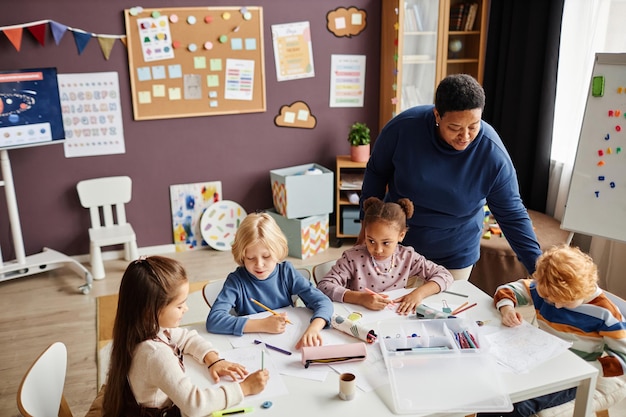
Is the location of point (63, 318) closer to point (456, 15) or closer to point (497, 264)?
point (497, 264)

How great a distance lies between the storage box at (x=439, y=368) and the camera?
4.96 feet

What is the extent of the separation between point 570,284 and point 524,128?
2.45 m

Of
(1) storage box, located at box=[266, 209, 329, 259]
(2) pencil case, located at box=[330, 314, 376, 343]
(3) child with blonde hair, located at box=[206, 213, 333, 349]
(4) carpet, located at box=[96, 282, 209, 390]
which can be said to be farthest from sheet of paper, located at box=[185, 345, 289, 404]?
(1) storage box, located at box=[266, 209, 329, 259]

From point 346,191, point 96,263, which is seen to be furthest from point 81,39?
point 346,191

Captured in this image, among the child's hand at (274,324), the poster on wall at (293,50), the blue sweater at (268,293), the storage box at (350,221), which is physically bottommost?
the storage box at (350,221)

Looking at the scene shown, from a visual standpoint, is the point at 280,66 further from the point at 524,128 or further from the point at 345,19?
the point at 524,128

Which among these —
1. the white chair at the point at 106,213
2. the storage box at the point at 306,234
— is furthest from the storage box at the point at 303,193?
the white chair at the point at 106,213

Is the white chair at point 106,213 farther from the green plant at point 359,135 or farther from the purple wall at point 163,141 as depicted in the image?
the green plant at point 359,135

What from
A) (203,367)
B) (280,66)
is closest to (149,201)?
(280,66)

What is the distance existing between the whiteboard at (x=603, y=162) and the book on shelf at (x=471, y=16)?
1555 millimetres

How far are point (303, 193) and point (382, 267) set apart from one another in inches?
81.0

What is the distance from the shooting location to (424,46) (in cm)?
425

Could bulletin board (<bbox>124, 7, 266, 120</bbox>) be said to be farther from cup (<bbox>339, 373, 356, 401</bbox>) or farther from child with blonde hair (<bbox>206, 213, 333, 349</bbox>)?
cup (<bbox>339, 373, 356, 401</bbox>)

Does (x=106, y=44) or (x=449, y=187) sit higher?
(x=106, y=44)
